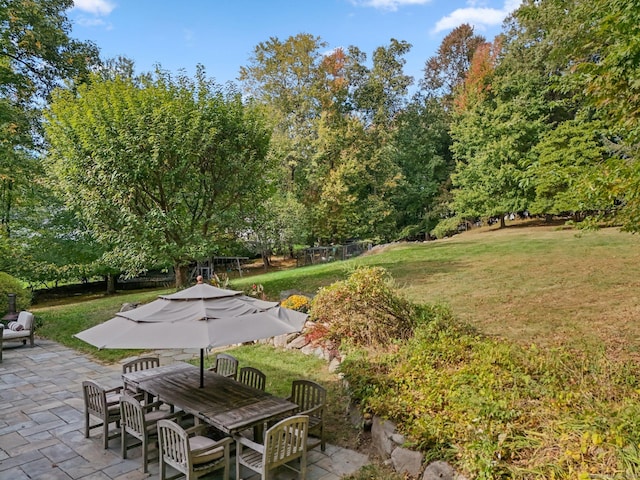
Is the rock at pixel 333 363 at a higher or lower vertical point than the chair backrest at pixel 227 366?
lower

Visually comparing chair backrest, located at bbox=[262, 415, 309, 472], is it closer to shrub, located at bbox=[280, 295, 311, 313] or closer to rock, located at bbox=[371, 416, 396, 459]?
rock, located at bbox=[371, 416, 396, 459]

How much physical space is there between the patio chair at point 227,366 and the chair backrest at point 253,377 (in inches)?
7.5

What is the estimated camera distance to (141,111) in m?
10.0

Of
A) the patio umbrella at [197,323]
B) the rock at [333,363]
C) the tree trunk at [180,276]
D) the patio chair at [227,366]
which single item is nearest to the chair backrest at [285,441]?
the patio umbrella at [197,323]

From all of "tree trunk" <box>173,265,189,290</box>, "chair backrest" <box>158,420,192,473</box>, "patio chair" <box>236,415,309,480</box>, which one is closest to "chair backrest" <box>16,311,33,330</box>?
"tree trunk" <box>173,265,189,290</box>

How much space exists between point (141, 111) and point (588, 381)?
34.3ft

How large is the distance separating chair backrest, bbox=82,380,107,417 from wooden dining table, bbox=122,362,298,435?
1.45 ft

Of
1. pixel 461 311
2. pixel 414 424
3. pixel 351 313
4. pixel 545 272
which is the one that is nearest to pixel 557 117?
pixel 545 272

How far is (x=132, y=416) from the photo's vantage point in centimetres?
435

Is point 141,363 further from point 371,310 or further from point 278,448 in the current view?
point 371,310

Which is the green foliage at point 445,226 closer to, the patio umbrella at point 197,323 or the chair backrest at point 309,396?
the chair backrest at point 309,396

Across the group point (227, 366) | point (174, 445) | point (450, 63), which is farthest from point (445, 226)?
point (174, 445)

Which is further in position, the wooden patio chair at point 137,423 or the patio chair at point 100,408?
the patio chair at point 100,408

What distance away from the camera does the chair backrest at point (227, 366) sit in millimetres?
5816
